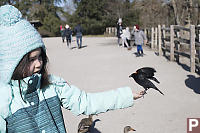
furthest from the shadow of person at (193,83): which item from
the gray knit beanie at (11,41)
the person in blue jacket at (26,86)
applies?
the gray knit beanie at (11,41)

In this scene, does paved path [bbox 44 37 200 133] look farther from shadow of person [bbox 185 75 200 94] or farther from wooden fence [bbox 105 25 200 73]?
wooden fence [bbox 105 25 200 73]

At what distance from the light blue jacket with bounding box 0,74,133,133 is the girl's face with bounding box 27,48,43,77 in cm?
6

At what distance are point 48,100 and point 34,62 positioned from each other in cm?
27

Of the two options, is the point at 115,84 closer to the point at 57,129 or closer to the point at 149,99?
the point at 149,99

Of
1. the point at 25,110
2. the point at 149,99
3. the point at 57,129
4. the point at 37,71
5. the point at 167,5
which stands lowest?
the point at 149,99

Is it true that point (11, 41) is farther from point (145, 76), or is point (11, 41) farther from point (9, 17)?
point (145, 76)

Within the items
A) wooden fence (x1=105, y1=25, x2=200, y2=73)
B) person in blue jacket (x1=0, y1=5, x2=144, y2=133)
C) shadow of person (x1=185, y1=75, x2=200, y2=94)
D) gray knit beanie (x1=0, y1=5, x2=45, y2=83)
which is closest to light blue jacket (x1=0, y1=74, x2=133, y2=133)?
person in blue jacket (x1=0, y1=5, x2=144, y2=133)

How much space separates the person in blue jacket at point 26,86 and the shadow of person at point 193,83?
17.1 feet

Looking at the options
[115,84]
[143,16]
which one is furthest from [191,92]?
[143,16]

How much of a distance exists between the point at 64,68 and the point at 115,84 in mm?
4112

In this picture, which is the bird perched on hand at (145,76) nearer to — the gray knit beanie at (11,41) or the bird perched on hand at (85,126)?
the gray knit beanie at (11,41)

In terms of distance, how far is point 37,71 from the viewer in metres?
1.93

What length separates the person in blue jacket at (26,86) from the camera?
1.74m

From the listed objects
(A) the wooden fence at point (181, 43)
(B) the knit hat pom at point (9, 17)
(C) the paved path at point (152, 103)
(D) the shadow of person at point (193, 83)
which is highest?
(B) the knit hat pom at point (9, 17)
